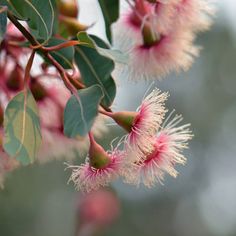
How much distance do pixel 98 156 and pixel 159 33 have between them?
422mm

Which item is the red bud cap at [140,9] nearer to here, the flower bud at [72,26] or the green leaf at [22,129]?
the flower bud at [72,26]

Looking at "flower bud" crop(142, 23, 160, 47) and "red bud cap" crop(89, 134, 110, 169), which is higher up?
"flower bud" crop(142, 23, 160, 47)

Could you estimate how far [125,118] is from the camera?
1.96 m

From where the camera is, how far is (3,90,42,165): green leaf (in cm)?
184

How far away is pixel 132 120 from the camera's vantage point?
6.41ft

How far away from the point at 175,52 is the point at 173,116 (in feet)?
1.00

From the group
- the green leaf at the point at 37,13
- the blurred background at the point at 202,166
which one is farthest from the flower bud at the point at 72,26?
the blurred background at the point at 202,166

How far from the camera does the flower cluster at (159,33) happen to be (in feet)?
7.24

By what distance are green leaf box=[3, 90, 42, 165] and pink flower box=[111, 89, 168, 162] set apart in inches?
6.6

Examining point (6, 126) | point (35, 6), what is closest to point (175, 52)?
point (35, 6)

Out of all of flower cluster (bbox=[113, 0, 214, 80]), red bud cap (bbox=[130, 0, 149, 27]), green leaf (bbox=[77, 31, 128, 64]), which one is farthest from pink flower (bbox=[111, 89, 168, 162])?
red bud cap (bbox=[130, 0, 149, 27])

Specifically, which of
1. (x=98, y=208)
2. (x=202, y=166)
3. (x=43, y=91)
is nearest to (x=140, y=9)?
(x=43, y=91)

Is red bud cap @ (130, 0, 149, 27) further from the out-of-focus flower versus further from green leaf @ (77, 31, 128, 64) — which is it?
the out-of-focus flower

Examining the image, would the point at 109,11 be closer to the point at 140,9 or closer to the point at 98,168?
the point at 140,9
